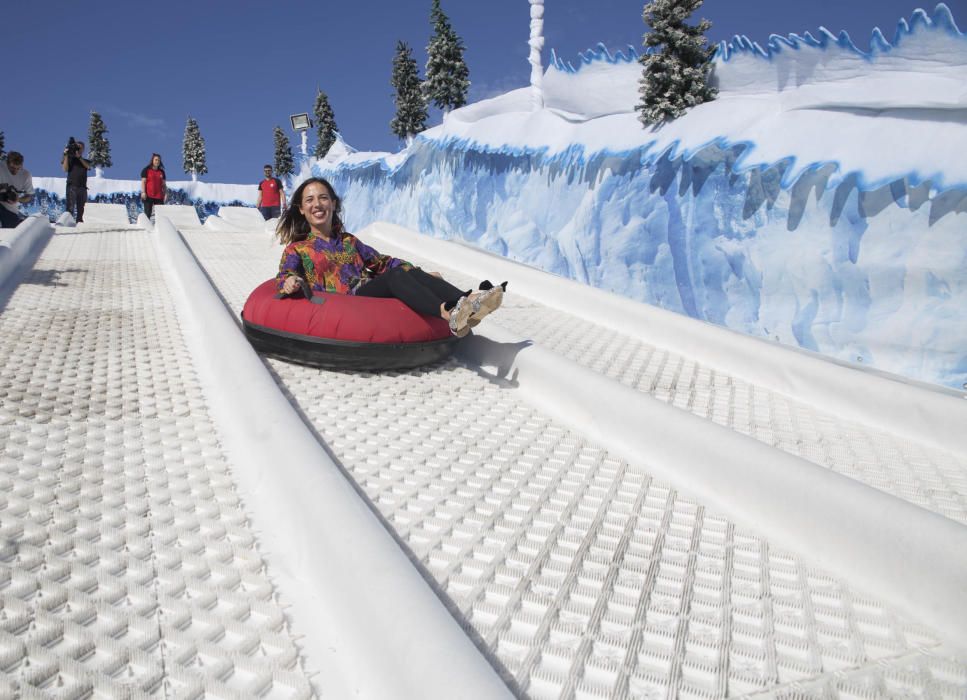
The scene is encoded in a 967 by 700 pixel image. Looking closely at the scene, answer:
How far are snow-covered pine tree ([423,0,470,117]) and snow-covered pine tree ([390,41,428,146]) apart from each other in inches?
117

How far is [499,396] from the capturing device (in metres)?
2.43

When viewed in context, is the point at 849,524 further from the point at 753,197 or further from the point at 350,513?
the point at 753,197

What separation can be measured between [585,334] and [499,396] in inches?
41.2

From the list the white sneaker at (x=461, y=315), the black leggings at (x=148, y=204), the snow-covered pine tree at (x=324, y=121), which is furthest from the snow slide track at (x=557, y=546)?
the snow-covered pine tree at (x=324, y=121)

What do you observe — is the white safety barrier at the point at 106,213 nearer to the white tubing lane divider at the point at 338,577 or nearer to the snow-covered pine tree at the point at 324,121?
the white tubing lane divider at the point at 338,577

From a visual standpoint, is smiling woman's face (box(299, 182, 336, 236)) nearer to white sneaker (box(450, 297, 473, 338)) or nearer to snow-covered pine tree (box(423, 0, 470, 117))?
white sneaker (box(450, 297, 473, 338))

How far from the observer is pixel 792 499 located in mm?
1524

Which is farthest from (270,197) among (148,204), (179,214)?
(148,204)

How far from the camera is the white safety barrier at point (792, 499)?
4.11 feet

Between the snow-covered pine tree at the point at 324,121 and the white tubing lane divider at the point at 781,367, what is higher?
the snow-covered pine tree at the point at 324,121

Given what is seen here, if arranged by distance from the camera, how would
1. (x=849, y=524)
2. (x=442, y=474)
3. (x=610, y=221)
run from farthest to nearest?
(x=610, y=221) < (x=442, y=474) < (x=849, y=524)

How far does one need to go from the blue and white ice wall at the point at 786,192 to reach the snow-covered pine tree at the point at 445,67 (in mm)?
15283

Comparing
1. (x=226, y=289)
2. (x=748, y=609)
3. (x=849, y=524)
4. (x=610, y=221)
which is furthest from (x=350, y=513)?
(x=610, y=221)

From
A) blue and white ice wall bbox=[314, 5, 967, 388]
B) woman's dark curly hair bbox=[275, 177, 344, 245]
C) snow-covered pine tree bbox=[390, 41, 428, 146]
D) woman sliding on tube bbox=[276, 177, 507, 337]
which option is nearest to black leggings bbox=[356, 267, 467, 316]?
woman sliding on tube bbox=[276, 177, 507, 337]
